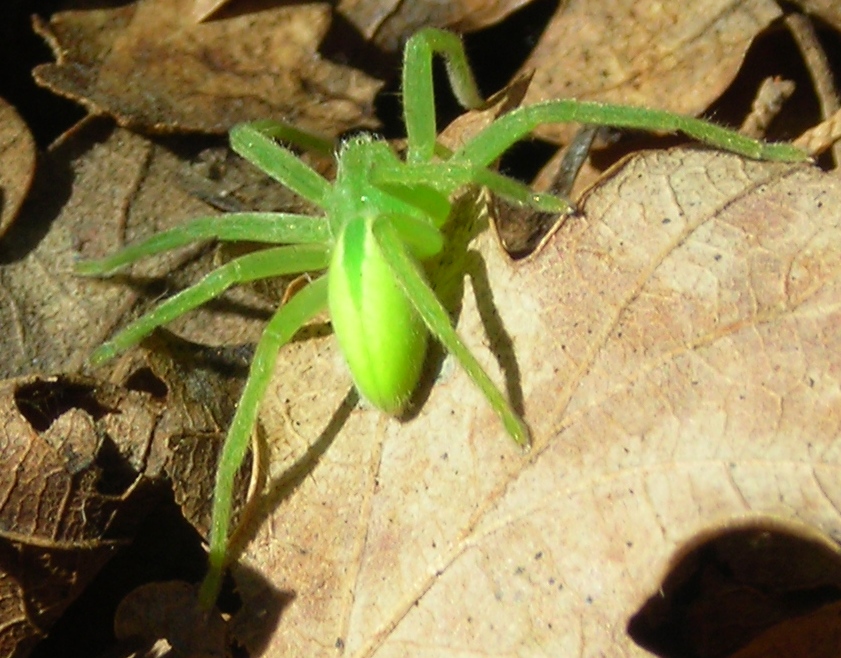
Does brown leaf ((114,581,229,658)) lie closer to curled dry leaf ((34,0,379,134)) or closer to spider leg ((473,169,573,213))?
spider leg ((473,169,573,213))

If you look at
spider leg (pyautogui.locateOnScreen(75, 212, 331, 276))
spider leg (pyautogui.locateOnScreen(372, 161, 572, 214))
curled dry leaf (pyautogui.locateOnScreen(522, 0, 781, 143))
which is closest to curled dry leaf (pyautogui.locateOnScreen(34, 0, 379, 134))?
spider leg (pyautogui.locateOnScreen(75, 212, 331, 276))

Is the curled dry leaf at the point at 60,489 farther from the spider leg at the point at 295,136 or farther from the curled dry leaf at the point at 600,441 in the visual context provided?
the spider leg at the point at 295,136

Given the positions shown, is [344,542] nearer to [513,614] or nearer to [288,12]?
[513,614]

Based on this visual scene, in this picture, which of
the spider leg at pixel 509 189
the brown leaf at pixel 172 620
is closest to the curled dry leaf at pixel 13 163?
the brown leaf at pixel 172 620

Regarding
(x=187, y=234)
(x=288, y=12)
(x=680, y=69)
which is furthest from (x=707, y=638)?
(x=288, y=12)

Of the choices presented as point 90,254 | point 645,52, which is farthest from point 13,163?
point 645,52

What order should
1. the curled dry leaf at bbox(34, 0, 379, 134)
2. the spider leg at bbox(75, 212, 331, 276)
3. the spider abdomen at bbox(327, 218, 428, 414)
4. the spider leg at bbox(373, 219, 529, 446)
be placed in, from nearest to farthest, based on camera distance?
the spider leg at bbox(373, 219, 529, 446) → the spider abdomen at bbox(327, 218, 428, 414) → the spider leg at bbox(75, 212, 331, 276) → the curled dry leaf at bbox(34, 0, 379, 134)

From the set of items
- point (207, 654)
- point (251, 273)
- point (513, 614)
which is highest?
point (251, 273)
